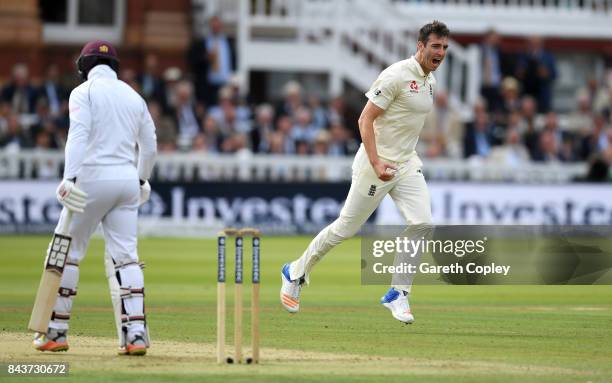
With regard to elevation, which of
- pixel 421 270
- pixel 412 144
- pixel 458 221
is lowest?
pixel 458 221

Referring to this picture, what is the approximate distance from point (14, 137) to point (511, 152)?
8736mm

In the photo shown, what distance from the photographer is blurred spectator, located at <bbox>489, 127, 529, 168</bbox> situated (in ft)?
88.1

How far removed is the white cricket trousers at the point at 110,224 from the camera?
33.6 ft

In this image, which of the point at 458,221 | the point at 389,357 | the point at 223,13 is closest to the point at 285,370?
the point at 389,357

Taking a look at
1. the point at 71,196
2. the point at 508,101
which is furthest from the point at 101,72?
the point at 508,101

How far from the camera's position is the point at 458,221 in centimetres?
2520

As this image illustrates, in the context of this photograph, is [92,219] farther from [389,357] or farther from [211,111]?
[211,111]

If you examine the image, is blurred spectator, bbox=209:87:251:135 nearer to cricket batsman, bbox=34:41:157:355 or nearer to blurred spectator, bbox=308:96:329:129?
blurred spectator, bbox=308:96:329:129

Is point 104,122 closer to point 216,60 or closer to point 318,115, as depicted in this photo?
point 318,115

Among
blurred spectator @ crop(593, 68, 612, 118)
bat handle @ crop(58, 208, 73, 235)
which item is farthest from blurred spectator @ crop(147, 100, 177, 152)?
bat handle @ crop(58, 208, 73, 235)

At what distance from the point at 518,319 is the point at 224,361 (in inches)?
163

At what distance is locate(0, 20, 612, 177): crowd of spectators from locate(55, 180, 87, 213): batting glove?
48.8 feet

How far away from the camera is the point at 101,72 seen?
1044cm

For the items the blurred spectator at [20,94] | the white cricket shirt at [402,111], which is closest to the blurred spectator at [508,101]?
the blurred spectator at [20,94]
